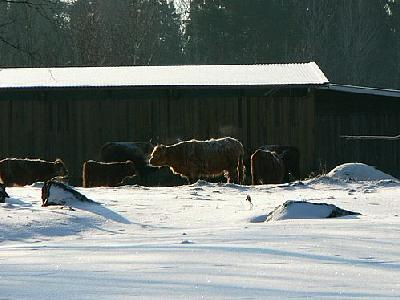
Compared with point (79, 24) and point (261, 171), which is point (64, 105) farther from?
point (79, 24)

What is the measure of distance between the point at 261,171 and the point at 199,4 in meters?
40.7

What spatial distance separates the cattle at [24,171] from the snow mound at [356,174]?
742cm

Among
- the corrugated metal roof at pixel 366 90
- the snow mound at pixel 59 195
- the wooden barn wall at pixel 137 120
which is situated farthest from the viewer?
the corrugated metal roof at pixel 366 90

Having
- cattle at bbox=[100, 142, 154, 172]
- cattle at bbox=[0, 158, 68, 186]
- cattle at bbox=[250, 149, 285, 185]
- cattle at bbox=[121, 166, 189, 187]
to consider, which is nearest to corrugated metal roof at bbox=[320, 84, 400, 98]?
cattle at bbox=[121, 166, 189, 187]

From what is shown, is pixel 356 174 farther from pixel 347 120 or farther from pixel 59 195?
pixel 59 195

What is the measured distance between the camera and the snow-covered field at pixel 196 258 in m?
4.30

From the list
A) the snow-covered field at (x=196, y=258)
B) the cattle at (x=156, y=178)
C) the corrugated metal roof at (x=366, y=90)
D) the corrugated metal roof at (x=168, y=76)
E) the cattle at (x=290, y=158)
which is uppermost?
the corrugated metal roof at (x=168, y=76)

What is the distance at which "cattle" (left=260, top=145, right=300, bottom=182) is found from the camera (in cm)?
2281

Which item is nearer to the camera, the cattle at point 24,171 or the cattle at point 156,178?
the cattle at point 24,171

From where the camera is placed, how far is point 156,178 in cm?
2483

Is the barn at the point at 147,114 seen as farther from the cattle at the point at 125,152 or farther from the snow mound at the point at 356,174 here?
the snow mound at the point at 356,174

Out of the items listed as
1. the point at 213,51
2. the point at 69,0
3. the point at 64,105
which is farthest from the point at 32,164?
the point at 69,0

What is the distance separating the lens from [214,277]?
15.5ft

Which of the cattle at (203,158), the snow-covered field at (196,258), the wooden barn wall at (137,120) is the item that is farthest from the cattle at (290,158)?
the snow-covered field at (196,258)
